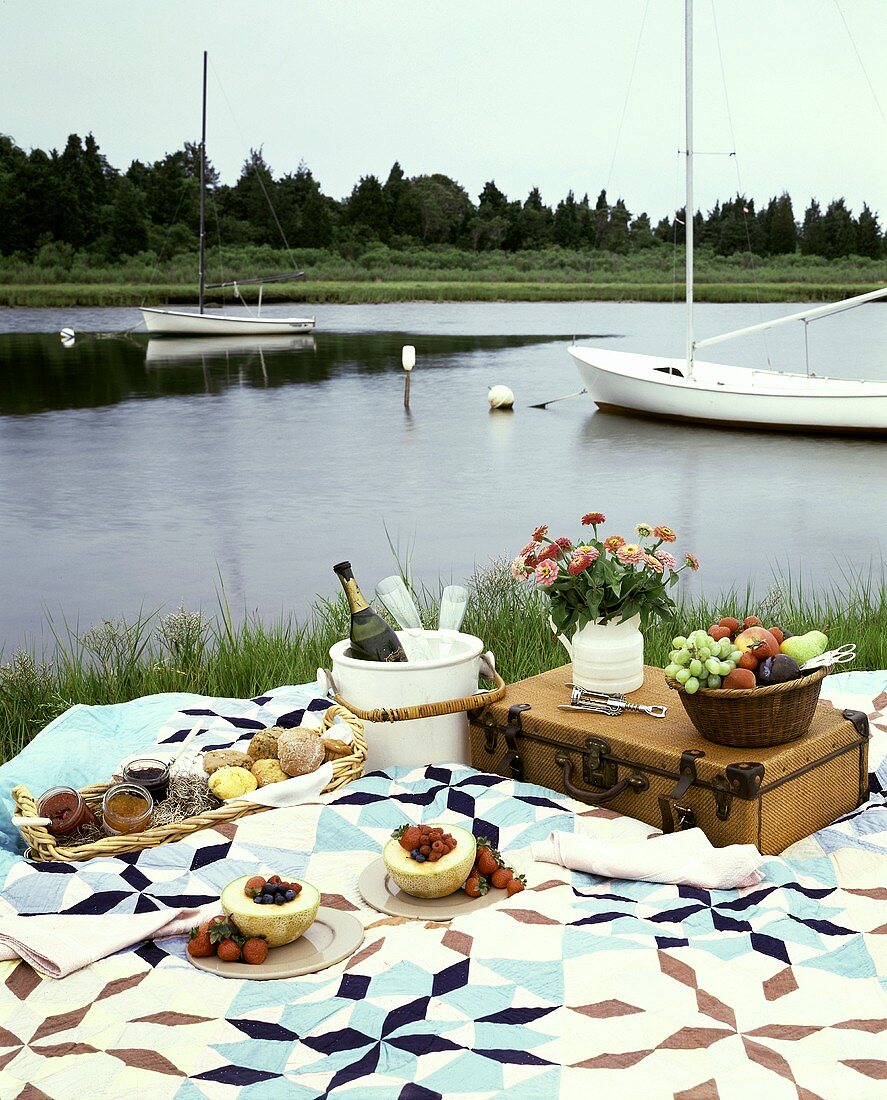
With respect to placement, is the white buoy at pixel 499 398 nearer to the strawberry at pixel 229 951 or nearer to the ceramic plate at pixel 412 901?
the ceramic plate at pixel 412 901

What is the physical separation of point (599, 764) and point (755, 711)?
39cm

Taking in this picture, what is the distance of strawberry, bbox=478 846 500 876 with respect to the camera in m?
2.58

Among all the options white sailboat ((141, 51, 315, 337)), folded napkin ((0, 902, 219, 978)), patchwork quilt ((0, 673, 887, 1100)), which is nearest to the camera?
patchwork quilt ((0, 673, 887, 1100))

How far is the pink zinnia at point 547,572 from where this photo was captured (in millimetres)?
3180

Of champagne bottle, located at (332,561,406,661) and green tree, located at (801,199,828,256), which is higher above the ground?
green tree, located at (801,199,828,256)

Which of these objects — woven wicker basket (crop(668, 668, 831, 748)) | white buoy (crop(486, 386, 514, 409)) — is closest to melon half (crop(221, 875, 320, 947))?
woven wicker basket (crop(668, 668, 831, 748))

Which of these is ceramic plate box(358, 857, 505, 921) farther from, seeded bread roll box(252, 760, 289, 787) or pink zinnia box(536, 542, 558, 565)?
pink zinnia box(536, 542, 558, 565)

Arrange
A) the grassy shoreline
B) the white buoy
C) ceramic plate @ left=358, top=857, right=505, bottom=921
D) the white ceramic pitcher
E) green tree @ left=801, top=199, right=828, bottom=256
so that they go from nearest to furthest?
ceramic plate @ left=358, top=857, right=505, bottom=921, the white ceramic pitcher, the white buoy, green tree @ left=801, top=199, right=828, bottom=256, the grassy shoreline

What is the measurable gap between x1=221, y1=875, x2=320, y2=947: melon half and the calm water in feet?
15.2

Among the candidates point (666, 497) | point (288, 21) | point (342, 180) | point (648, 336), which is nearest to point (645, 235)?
point (648, 336)

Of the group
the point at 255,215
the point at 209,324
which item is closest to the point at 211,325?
the point at 209,324

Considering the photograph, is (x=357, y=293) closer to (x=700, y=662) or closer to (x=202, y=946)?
(x=700, y=662)

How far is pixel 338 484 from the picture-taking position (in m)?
13.5

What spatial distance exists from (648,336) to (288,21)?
→ 4451 centimetres
